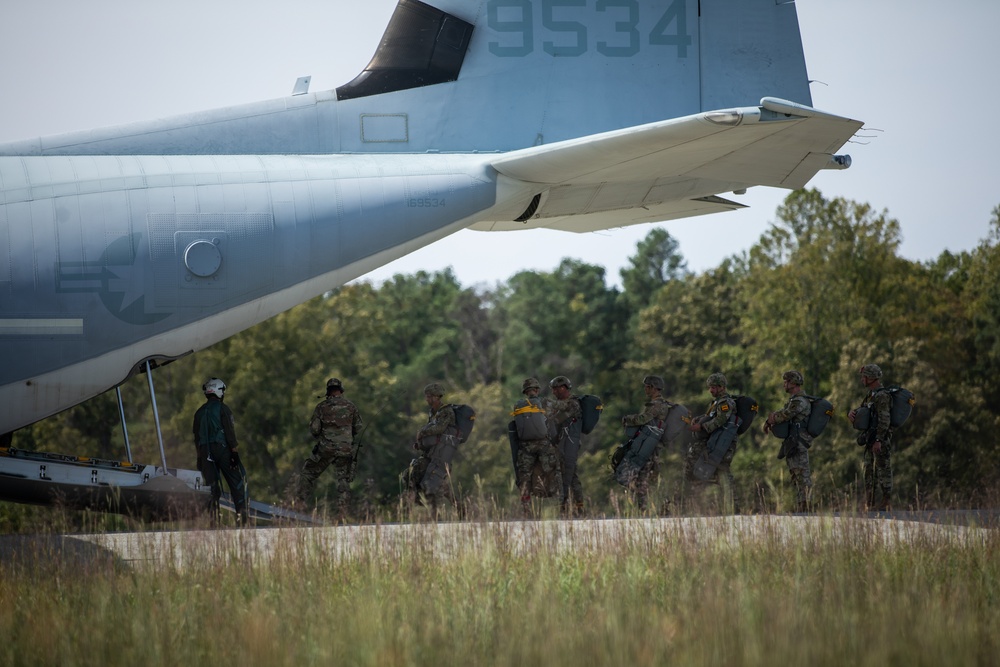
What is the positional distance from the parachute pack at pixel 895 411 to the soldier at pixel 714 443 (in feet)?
4.76

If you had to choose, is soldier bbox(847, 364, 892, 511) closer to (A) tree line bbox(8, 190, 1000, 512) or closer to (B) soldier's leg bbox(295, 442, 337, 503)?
(B) soldier's leg bbox(295, 442, 337, 503)

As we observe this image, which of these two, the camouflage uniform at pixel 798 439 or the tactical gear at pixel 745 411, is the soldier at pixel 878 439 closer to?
the camouflage uniform at pixel 798 439

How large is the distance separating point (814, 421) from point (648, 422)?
75.9 inches

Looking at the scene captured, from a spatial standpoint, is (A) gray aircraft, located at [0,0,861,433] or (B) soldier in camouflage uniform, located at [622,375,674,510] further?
(B) soldier in camouflage uniform, located at [622,375,674,510]

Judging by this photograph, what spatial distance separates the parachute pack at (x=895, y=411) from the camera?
12031 mm

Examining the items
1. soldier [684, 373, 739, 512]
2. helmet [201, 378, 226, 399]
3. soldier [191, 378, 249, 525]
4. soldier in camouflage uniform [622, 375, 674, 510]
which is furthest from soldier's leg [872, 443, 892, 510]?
helmet [201, 378, 226, 399]

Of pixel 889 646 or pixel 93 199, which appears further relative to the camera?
pixel 93 199

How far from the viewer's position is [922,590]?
750 cm

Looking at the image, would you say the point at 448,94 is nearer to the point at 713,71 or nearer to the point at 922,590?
the point at 713,71

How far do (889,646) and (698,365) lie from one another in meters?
44.8

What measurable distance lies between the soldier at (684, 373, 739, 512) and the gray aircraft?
2739mm

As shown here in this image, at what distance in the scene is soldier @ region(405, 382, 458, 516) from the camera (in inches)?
474

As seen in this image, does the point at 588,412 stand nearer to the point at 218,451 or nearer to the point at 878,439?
the point at 878,439

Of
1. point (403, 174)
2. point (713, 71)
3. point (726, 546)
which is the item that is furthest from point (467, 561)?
point (713, 71)
